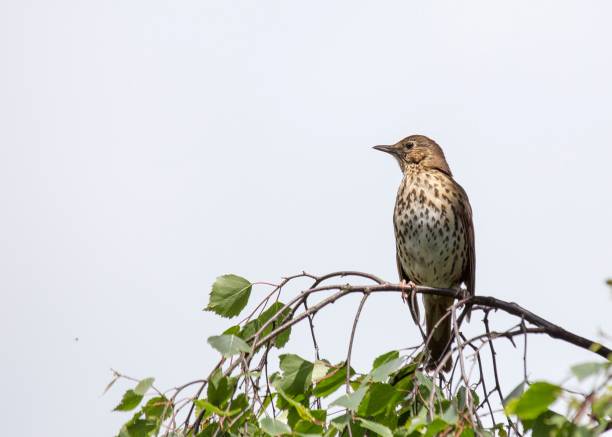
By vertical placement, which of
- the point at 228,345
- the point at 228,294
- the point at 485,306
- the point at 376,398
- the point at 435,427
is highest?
the point at 485,306

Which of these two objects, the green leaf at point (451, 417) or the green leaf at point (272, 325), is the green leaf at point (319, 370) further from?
the green leaf at point (451, 417)

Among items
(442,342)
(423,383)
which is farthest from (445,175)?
(423,383)

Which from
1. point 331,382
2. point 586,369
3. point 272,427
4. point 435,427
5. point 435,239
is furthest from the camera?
point 435,239

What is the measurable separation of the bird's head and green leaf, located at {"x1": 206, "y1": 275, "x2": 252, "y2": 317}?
4.58m

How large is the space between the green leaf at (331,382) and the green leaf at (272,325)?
0.36m

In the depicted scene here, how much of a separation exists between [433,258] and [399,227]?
16.8 inches

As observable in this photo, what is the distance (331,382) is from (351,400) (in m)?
0.55

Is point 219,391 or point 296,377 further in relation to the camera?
point 296,377

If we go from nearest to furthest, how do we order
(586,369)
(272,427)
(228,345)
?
(586,369) < (272,427) < (228,345)

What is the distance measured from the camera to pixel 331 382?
4.12 metres

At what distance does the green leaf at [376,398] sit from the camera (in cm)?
394

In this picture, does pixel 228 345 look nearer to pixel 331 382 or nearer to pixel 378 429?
pixel 331 382

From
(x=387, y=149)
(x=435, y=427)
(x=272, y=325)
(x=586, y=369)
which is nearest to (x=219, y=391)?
(x=272, y=325)

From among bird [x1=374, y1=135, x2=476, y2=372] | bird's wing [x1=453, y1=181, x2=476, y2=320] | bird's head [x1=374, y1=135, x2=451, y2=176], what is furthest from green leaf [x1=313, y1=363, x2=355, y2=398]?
bird's head [x1=374, y1=135, x2=451, y2=176]
